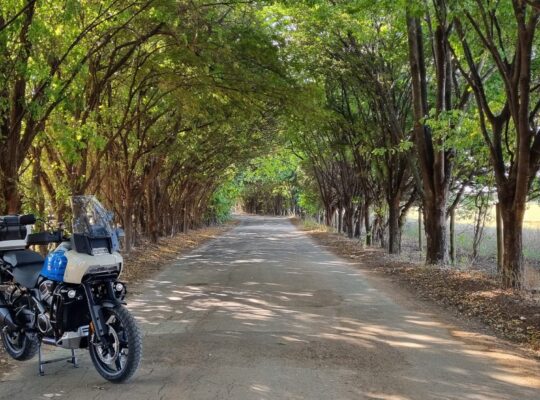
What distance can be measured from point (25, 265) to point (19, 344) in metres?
0.88

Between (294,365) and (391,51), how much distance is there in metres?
12.0

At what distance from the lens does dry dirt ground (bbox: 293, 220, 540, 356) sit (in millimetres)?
7348

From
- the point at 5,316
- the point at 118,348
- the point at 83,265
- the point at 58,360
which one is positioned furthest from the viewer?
the point at 5,316

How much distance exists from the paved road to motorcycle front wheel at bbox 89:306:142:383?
0.14 m

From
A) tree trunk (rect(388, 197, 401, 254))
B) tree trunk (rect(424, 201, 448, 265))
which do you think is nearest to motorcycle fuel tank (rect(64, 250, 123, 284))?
tree trunk (rect(424, 201, 448, 265))

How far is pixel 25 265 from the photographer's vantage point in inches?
227

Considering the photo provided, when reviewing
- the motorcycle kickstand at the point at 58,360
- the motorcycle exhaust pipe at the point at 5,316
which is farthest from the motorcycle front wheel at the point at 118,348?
the motorcycle exhaust pipe at the point at 5,316

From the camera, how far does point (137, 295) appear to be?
10492 millimetres

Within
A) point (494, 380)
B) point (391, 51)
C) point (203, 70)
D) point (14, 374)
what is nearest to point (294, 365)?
point (494, 380)

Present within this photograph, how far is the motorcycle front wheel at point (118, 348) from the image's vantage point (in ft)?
16.2

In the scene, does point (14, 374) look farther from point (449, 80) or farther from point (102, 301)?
point (449, 80)

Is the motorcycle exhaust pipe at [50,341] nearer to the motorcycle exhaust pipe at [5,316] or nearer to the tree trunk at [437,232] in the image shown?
the motorcycle exhaust pipe at [5,316]

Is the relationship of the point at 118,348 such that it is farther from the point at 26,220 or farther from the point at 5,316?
the point at 26,220

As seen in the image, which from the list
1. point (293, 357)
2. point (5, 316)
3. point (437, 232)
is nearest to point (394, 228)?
point (437, 232)
